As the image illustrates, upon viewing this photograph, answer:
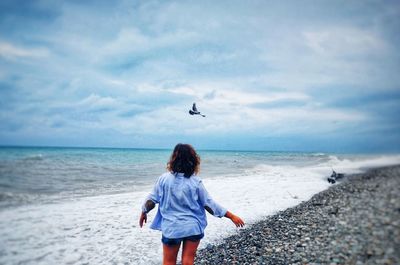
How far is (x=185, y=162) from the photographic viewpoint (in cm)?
391

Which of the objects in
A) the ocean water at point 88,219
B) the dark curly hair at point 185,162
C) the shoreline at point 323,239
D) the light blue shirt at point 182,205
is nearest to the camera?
the light blue shirt at point 182,205

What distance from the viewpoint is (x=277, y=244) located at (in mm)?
6586

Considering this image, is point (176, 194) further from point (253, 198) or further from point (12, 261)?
point (253, 198)

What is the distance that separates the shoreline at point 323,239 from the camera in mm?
4277

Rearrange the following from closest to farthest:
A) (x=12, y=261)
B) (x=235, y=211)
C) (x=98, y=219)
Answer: (x=12, y=261) < (x=98, y=219) < (x=235, y=211)

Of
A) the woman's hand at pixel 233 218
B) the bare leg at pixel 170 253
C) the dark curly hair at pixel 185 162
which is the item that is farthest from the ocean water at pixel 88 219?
the dark curly hair at pixel 185 162

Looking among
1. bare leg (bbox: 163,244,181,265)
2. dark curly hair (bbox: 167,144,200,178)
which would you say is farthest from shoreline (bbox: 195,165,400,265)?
dark curly hair (bbox: 167,144,200,178)

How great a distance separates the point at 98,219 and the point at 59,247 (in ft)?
8.34

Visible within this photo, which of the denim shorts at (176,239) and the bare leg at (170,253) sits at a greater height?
the denim shorts at (176,239)

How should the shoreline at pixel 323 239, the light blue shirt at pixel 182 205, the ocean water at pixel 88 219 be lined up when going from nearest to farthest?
the light blue shirt at pixel 182 205
the shoreline at pixel 323 239
the ocean water at pixel 88 219

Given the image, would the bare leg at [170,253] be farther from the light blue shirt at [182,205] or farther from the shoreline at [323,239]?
Answer: the shoreline at [323,239]

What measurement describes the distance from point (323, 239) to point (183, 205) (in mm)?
Answer: 4018

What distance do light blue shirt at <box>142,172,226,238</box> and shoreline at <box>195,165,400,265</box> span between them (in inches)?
101

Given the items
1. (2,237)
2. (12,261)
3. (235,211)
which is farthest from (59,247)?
(235,211)
